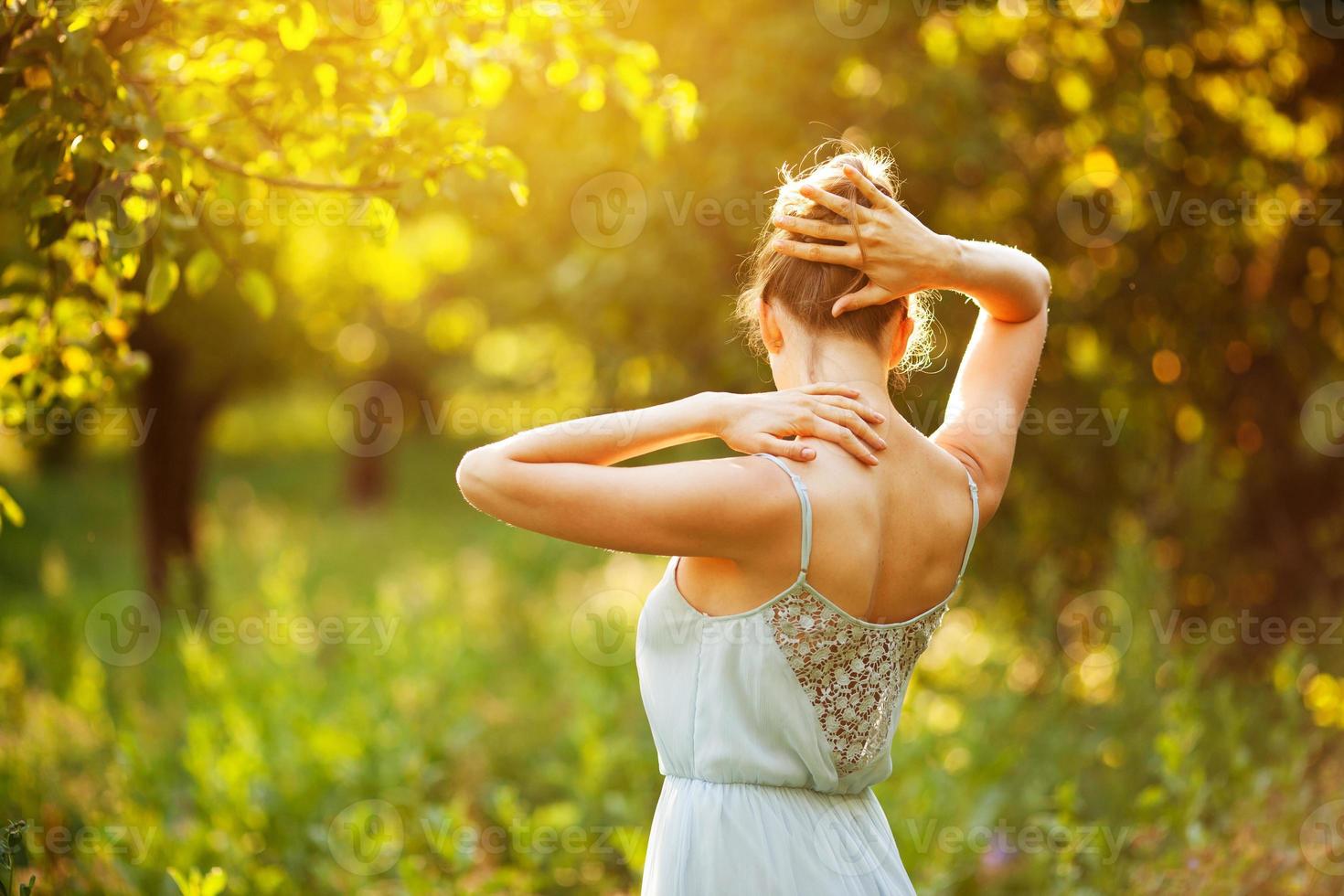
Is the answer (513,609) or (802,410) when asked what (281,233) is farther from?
(802,410)

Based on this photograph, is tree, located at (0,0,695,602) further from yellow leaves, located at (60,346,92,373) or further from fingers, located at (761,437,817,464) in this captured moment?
fingers, located at (761,437,817,464)

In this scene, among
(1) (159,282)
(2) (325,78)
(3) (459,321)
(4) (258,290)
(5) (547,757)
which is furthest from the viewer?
(3) (459,321)

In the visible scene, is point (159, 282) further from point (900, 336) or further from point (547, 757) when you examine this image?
point (547, 757)

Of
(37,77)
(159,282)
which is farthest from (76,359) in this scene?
(37,77)

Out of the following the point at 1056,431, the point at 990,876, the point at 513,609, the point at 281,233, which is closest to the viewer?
the point at 990,876

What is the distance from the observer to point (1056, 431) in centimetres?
604

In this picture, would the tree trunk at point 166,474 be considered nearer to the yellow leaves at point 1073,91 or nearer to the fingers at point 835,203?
the yellow leaves at point 1073,91

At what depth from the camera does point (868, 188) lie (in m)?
1.87

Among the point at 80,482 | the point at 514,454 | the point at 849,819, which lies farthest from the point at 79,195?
the point at 80,482

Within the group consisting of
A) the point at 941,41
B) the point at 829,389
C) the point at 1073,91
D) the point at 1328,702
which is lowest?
the point at 1328,702

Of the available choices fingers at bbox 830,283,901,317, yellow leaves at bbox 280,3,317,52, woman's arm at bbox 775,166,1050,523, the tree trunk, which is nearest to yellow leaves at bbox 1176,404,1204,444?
woman's arm at bbox 775,166,1050,523

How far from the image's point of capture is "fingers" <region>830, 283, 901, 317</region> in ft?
6.11

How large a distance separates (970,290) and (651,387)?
13.9 ft

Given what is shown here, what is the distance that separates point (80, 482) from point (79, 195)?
75.7 ft
